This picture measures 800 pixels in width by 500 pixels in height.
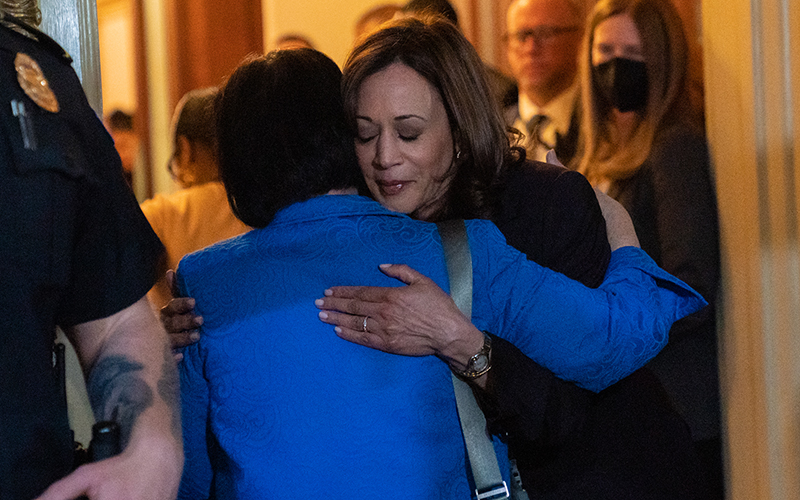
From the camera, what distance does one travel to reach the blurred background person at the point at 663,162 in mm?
2291

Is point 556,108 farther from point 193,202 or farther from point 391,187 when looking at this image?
point 391,187

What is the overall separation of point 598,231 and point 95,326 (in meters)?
0.99

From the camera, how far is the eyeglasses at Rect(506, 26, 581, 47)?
10.8ft

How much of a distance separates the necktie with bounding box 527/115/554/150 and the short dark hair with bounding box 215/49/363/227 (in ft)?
4.89

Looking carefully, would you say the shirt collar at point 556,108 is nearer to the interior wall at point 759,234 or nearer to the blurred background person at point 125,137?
the interior wall at point 759,234

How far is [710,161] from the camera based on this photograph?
2359mm

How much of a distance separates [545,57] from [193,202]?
1571mm

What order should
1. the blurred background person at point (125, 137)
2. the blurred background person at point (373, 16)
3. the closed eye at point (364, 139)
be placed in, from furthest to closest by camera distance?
the blurred background person at point (125, 137) → the blurred background person at point (373, 16) → the closed eye at point (364, 139)

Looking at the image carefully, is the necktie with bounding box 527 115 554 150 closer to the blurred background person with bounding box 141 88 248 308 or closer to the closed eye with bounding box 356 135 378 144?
the blurred background person with bounding box 141 88 248 308

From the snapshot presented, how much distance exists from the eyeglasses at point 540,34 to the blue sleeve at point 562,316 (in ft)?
6.77

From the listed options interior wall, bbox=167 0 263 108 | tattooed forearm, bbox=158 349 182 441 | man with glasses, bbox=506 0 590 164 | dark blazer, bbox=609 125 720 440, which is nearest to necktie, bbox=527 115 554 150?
man with glasses, bbox=506 0 590 164

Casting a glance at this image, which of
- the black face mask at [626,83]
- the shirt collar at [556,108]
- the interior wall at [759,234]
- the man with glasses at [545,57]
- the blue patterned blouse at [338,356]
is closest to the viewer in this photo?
the blue patterned blouse at [338,356]

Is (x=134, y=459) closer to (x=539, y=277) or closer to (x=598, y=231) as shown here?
(x=539, y=277)

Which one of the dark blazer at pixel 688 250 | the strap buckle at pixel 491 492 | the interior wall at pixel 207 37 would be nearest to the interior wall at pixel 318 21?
the interior wall at pixel 207 37
